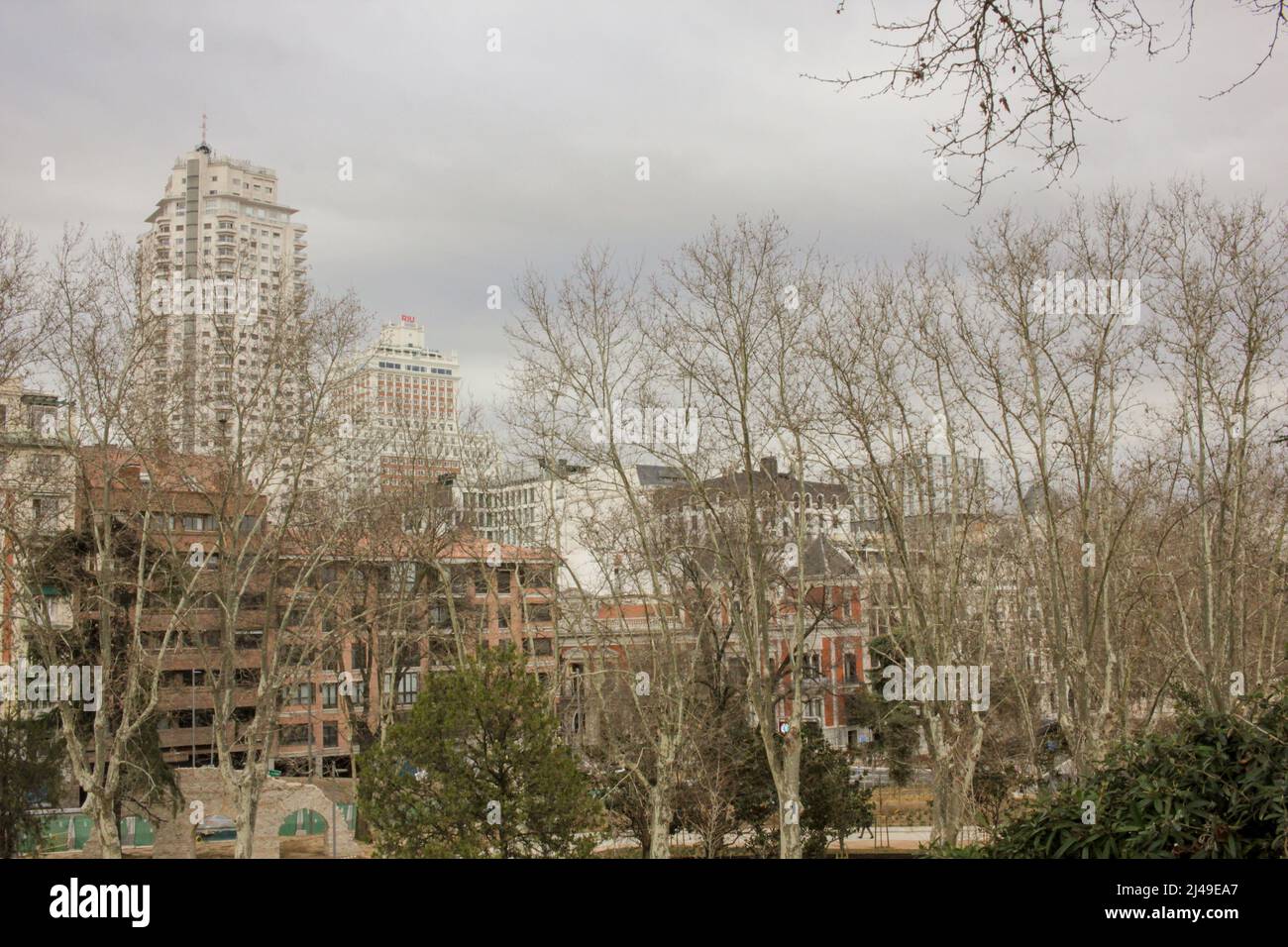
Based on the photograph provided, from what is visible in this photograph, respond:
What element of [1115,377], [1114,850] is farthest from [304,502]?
[1114,850]

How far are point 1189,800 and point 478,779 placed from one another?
1021 centimetres

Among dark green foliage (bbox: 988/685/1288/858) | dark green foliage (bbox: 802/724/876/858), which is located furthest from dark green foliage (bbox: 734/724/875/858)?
dark green foliage (bbox: 988/685/1288/858)

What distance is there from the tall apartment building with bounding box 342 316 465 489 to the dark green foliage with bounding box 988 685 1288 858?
49.0 feet

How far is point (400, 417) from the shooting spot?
23.7m

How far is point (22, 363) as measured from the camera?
1608 centimetres

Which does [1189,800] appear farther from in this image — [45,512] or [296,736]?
[296,736]

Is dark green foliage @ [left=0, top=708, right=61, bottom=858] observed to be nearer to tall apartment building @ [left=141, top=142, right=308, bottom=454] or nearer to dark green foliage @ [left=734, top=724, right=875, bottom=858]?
tall apartment building @ [left=141, top=142, right=308, bottom=454]

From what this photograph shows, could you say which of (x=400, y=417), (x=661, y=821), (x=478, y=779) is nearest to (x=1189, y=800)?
(x=478, y=779)

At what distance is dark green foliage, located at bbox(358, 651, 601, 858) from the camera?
14.0m
